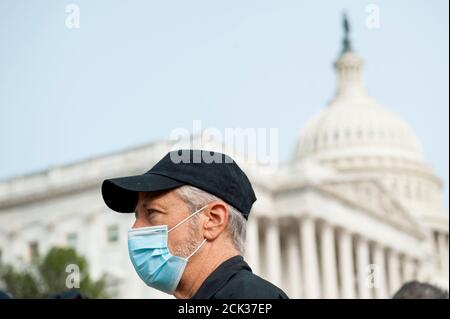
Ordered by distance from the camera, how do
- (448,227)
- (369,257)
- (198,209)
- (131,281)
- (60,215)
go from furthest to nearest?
(448,227)
(369,257)
(60,215)
(131,281)
(198,209)

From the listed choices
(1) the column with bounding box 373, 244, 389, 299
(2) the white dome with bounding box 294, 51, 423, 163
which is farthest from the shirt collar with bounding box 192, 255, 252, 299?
(2) the white dome with bounding box 294, 51, 423, 163

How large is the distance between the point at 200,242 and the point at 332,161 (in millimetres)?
129197

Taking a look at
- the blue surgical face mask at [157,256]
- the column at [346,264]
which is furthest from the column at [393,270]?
the blue surgical face mask at [157,256]

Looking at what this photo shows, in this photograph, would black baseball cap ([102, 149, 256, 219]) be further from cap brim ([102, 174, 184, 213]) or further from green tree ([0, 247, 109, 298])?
green tree ([0, 247, 109, 298])

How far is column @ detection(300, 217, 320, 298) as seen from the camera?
77938 mm

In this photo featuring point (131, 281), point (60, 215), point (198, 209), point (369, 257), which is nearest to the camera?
point (198, 209)

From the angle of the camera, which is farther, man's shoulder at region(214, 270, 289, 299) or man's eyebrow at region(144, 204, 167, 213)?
man's eyebrow at region(144, 204, 167, 213)

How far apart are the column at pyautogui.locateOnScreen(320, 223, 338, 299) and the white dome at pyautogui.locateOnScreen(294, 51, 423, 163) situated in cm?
4933

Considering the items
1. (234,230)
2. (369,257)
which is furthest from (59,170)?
(234,230)

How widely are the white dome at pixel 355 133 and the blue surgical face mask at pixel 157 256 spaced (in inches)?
5002

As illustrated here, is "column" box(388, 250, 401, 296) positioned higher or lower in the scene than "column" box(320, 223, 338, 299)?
lower

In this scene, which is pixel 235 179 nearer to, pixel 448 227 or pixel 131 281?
pixel 131 281

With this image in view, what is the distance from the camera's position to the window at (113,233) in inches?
2933

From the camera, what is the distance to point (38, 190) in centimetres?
7925
